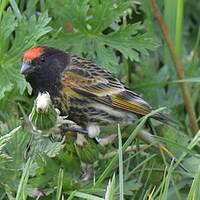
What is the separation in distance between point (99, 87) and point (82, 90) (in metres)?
0.12

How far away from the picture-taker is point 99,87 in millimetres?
4047

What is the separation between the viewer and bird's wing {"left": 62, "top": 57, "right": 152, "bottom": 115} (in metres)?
3.97

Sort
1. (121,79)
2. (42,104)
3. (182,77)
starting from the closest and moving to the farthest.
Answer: (42,104) < (182,77) < (121,79)

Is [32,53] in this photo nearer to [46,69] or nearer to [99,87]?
[46,69]

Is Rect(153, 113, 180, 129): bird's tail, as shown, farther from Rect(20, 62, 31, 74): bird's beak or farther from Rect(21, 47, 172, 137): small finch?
Rect(20, 62, 31, 74): bird's beak

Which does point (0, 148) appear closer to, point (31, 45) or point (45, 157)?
point (45, 157)

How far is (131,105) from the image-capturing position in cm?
405

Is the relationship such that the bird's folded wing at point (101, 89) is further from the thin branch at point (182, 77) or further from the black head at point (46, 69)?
the thin branch at point (182, 77)

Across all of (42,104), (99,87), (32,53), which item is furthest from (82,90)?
(42,104)

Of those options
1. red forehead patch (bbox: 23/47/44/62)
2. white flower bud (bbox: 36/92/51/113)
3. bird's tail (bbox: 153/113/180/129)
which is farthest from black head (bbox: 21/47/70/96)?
white flower bud (bbox: 36/92/51/113)

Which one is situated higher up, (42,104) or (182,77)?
(42,104)

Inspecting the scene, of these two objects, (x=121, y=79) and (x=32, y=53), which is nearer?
(x=32, y=53)

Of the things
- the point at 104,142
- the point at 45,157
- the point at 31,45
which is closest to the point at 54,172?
the point at 45,157

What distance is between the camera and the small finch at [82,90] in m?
3.86
